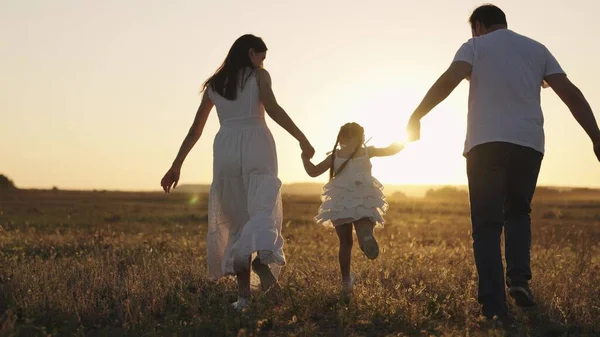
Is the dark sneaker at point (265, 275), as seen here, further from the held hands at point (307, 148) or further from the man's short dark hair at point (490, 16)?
the man's short dark hair at point (490, 16)

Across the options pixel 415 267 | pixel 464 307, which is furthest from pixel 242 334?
pixel 415 267

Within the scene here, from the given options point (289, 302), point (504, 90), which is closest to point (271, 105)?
point (289, 302)

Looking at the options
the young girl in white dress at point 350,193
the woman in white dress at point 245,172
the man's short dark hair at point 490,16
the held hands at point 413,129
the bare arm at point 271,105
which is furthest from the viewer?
the young girl in white dress at point 350,193

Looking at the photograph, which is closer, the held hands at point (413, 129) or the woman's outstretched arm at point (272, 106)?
the held hands at point (413, 129)

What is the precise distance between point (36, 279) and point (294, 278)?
2.47 meters

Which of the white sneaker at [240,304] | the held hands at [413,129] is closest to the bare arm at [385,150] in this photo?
the held hands at [413,129]

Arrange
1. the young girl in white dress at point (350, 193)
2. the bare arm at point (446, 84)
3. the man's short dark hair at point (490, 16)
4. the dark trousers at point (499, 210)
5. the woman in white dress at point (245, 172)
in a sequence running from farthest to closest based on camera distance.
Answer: the young girl in white dress at point (350, 193), the man's short dark hair at point (490, 16), the woman in white dress at point (245, 172), the bare arm at point (446, 84), the dark trousers at point (499, 210)

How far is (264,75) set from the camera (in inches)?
282

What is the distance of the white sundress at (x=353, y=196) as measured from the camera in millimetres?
8031

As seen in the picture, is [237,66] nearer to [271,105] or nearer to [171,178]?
[271,105]

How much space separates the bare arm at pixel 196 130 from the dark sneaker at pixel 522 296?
314 cm

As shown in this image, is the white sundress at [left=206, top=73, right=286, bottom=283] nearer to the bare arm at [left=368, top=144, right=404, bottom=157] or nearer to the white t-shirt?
the bare arm at [left=368, top=144, right=404, bottom=157]

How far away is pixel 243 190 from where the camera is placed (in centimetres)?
725

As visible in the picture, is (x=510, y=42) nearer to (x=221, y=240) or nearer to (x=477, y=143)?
(x=477, y=143)
